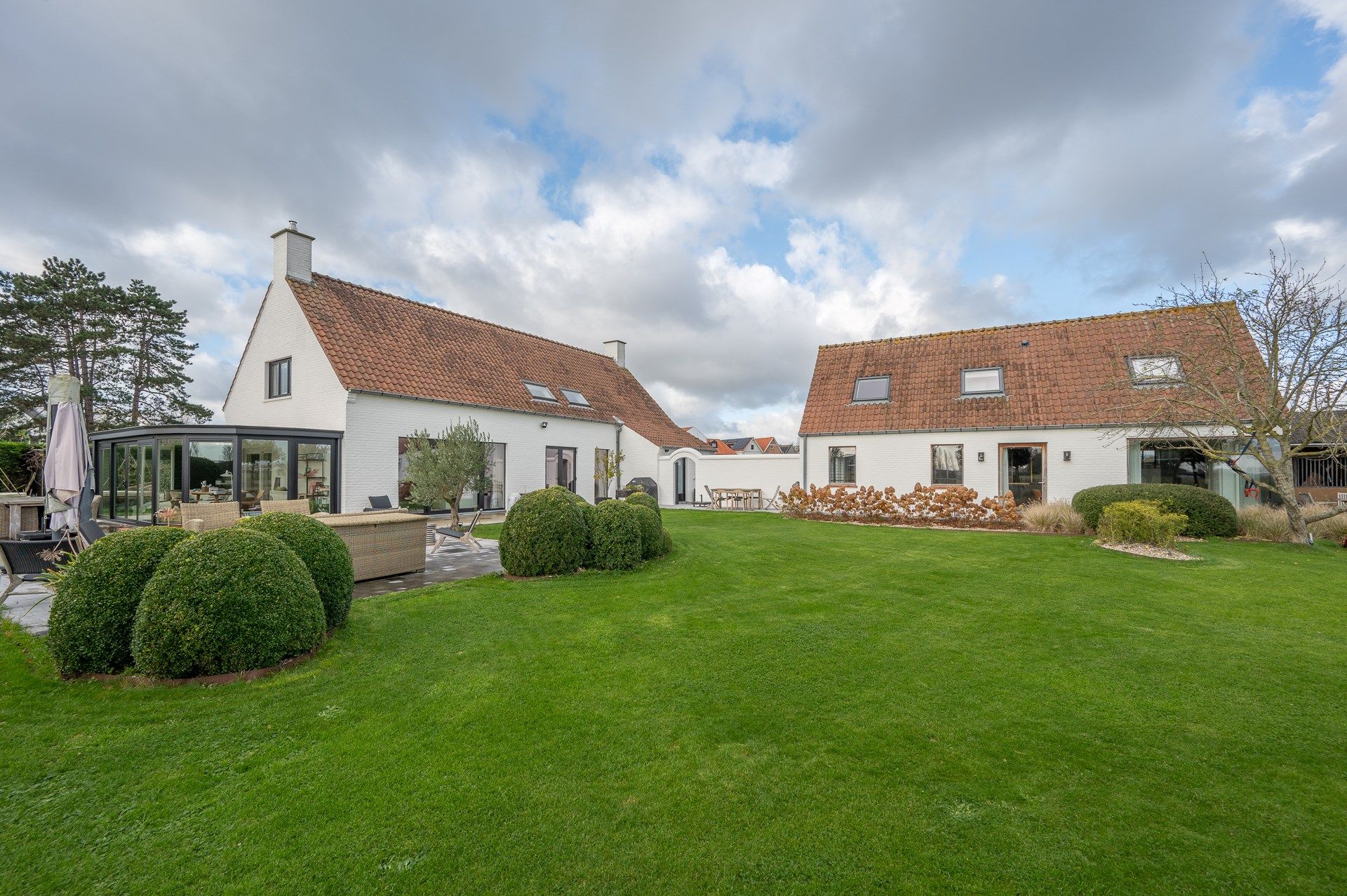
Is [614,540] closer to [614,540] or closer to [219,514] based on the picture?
[614,540]

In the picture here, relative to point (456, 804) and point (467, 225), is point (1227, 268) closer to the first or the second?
point (456, 804)

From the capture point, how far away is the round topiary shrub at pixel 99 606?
425 centimetres

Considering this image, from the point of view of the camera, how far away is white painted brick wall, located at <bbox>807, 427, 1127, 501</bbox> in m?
14.8

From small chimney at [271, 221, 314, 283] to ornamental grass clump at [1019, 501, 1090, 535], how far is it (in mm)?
19552

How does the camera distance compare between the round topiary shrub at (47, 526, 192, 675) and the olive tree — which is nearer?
the round topiary shrub at (47, 526, 192, 675)

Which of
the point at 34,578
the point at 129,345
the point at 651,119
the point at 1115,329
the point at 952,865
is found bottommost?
the point at 952,865

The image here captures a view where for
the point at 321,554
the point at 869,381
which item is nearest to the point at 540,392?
the point at 869,381

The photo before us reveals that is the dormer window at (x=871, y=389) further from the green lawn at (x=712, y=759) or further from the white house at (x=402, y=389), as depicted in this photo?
the green lawn at (x=712, y=759)

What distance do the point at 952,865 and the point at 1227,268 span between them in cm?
1575

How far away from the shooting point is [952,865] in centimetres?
230

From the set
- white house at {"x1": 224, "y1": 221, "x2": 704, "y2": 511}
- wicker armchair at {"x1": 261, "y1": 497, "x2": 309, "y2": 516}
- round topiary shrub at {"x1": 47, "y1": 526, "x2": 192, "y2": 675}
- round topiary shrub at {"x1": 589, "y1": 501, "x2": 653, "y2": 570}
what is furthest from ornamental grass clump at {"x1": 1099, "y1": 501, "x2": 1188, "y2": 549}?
white house at {"x1": 224, "y1": 221, "x2": 704, "y2": 511}

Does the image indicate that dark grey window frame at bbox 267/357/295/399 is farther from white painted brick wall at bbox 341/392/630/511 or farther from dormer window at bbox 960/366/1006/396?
dormer window at bbox 960/366/1006/396

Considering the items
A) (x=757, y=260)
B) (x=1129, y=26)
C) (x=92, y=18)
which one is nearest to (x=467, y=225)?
(x=92, y=18)

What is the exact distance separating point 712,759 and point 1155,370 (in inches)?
677
